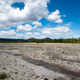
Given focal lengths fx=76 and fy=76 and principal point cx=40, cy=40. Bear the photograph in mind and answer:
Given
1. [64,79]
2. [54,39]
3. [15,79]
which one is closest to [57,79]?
[64,79]

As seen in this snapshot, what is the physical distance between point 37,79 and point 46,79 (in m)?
1.16

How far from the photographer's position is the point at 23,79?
9.71m

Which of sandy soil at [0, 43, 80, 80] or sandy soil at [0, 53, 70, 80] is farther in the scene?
sandy soil at [0, 43, 80, 80]

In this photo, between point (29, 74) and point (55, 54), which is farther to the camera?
point (55, 54)

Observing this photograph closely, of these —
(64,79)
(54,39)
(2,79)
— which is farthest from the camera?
(54,39)

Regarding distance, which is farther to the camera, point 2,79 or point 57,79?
point 57,79

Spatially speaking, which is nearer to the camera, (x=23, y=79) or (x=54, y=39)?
(x=23, y=79)

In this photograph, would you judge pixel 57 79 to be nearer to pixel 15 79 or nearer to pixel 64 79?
pixel 64 79

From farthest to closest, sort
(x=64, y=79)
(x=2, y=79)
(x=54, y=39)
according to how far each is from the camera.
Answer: (x=54, y=39), (x=64, y=79), (x=2, y=79)

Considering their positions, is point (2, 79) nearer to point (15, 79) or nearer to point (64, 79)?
point (15, 79)

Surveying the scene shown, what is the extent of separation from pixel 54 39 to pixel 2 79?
16074cm

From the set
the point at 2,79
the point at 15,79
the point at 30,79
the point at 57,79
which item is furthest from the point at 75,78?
the point at 2,79

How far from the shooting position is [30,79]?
32.1 feet

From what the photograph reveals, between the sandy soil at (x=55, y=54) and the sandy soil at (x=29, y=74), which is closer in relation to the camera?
the sandy soil at (x=29, y=74)
